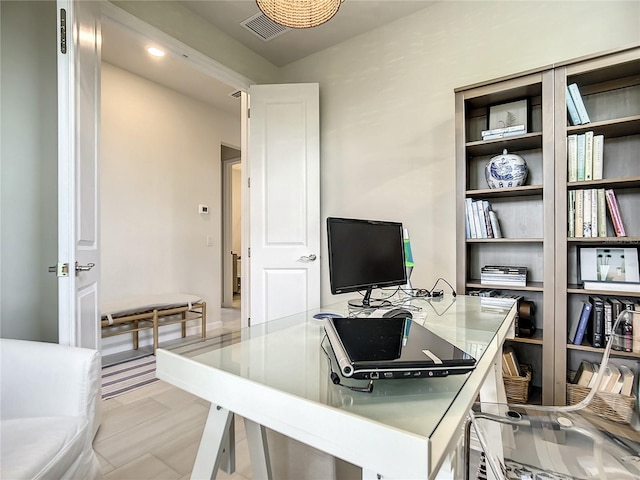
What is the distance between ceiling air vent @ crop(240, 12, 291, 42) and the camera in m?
2.46

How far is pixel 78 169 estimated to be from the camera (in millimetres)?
1516

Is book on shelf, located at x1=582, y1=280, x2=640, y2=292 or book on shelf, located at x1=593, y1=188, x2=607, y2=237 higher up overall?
book on shelf, located at x1=593, y1=188, x2=607, y2=237

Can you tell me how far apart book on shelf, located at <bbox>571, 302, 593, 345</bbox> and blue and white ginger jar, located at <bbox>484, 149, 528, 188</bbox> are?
0.75 meters

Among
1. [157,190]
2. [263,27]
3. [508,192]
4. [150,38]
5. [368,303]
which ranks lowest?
[368,303]

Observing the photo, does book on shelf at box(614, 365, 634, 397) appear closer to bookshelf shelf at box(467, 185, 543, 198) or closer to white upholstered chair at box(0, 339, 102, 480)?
bookshelf shelf at box(467, 185, 543, 198)

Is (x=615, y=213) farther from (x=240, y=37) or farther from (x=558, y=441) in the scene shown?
(x=240, y=37)

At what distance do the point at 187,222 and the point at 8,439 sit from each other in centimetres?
296

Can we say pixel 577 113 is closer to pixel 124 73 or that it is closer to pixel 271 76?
pixel 271 76

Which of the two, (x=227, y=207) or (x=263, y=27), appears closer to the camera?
(x=263, y=27)

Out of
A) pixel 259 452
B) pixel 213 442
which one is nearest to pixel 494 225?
pixel 259 452

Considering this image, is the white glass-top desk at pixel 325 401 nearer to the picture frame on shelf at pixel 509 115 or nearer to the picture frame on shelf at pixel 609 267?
Answer: the picture frame on shelf at pixel 609 267

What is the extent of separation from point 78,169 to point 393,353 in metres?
1.64

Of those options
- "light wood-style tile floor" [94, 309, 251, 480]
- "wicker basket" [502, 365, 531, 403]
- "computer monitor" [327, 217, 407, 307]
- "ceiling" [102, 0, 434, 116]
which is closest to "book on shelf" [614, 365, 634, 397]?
"wicker basket" [502, 365, 531, 403]

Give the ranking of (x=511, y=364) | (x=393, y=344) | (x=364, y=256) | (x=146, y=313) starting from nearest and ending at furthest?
(x=393, y=344), (x=364, y=256), (x=511, y=364), (x=146, y=313)
